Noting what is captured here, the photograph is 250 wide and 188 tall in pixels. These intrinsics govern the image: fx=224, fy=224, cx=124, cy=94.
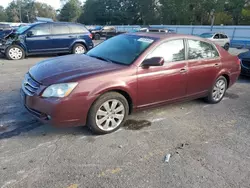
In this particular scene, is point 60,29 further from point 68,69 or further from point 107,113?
point 107,113

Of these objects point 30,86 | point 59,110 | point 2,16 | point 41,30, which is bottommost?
point 59,110

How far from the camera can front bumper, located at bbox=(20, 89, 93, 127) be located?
10.1 ft

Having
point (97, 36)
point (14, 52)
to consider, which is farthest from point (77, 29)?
point (97, 36)

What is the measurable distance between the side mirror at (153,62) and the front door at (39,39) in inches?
317

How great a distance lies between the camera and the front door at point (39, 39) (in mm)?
10102

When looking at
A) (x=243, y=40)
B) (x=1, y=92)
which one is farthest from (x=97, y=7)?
(x=1, y=92)

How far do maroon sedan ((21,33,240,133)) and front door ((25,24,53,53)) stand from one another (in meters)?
6.75

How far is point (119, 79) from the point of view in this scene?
3.44 m

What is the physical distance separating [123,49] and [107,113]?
1.29m

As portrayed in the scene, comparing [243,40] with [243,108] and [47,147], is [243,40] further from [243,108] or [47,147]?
[47,147]

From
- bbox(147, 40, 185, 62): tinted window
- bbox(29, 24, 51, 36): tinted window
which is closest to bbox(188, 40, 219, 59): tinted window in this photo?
bbox(147, 40, 185, 62): tinted window

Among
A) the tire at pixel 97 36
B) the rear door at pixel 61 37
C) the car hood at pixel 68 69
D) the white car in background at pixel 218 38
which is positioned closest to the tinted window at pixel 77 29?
the rear door at pixel 61 37

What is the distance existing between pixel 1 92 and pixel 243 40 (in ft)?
83.6

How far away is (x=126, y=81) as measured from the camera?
11.5 ft
